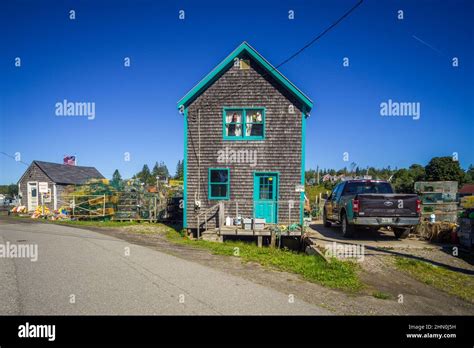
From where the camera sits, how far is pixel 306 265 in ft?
26.3

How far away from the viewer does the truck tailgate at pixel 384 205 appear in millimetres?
10344

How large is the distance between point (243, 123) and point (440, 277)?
10.1m

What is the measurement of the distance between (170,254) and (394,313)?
265 inches

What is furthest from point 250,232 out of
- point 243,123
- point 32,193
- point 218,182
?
point 32,193

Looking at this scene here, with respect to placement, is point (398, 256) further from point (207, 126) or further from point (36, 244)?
point (36, 244)

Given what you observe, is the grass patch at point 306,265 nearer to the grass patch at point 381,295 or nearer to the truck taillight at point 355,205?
the grass patch at point 381,295

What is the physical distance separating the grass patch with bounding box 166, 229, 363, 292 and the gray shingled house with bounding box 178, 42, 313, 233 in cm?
319

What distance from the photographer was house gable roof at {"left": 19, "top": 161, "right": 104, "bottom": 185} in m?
32.3

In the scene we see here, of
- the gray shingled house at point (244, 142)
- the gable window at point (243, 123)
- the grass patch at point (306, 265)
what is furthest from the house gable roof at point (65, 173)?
the grass patch at point (306, 265)

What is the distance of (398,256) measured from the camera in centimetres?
873

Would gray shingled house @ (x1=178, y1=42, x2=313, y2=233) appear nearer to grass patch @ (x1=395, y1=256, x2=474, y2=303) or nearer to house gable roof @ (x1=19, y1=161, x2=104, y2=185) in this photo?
grass patch @ (x1=395, y1=256, x2=474, y2=303)

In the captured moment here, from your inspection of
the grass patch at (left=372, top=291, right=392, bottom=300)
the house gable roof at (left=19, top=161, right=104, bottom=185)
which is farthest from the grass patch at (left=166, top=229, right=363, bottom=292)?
the house gable roof at (left=19, top=161, right=104, bottom=185)
